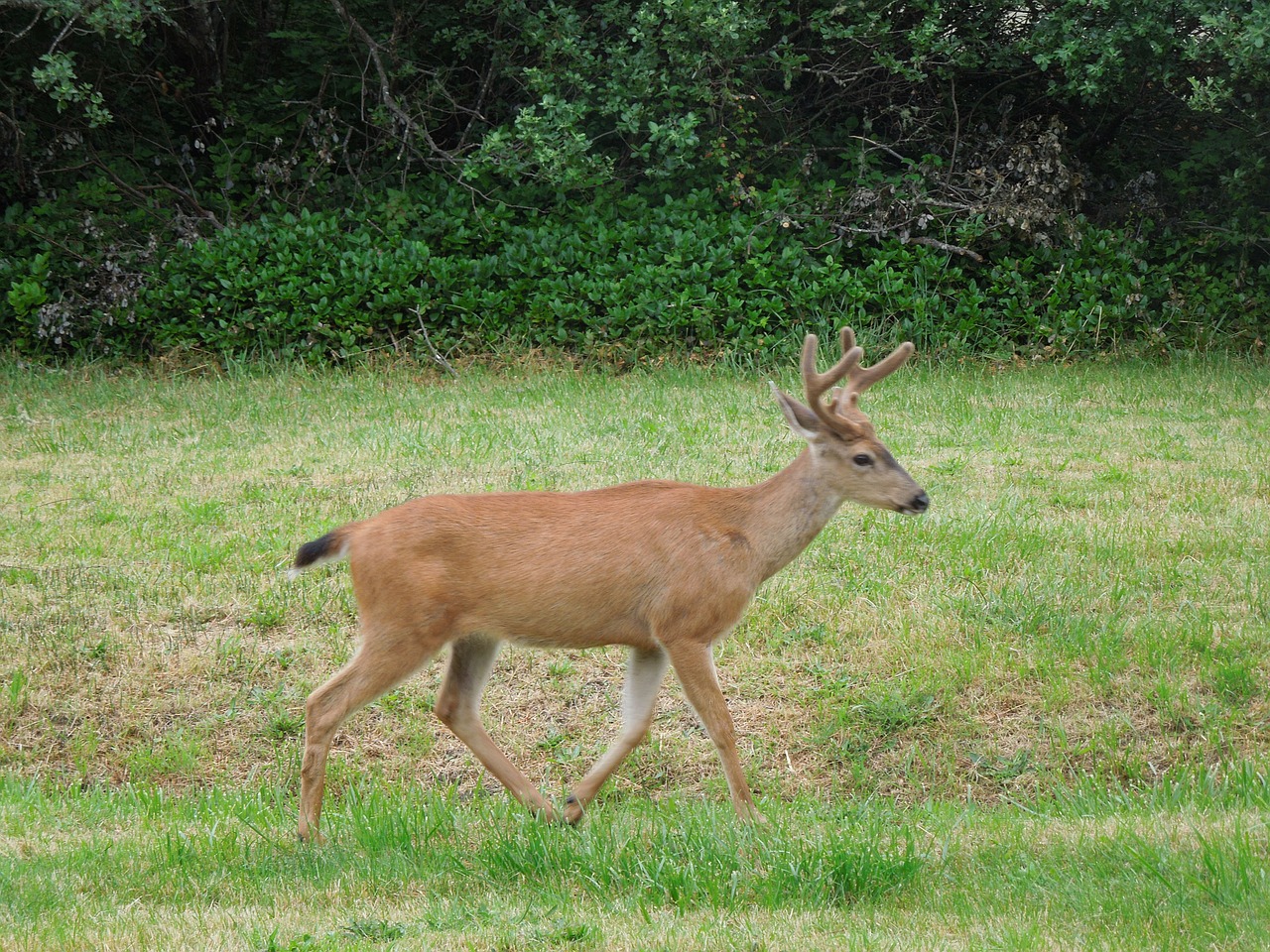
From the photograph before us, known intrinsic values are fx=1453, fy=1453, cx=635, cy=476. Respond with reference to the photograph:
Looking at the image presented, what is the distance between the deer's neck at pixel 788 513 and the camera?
17.7ft

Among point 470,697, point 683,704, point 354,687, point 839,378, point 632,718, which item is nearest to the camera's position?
point 354,687

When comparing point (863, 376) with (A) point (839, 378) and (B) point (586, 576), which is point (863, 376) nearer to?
(A) point (839, 378)

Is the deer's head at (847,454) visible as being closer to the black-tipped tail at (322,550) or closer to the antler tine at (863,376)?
the antler tine at (863,376)

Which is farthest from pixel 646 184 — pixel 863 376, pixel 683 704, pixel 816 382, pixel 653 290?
pixel 816 382

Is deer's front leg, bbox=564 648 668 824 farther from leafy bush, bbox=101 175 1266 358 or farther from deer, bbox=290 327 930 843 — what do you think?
leafy bush, bbox=101 175 1266 358

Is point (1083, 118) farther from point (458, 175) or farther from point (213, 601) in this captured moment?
point (213, 601)

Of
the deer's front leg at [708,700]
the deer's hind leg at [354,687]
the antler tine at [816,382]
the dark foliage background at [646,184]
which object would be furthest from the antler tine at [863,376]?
the dark foliage background at [646,184]

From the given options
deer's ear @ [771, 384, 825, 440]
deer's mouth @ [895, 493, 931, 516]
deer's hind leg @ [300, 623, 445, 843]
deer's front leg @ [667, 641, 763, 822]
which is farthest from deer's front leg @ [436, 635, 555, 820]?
deer's mouth @ [895, 493, 931, 516]

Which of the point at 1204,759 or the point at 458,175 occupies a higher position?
the point at 458,175

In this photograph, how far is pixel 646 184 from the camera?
49.7 feet

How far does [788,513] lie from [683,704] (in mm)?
1599

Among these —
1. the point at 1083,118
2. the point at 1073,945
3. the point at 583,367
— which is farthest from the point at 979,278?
the point at 1073,945

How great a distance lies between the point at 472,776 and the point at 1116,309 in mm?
9701

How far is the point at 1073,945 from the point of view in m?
3.79
